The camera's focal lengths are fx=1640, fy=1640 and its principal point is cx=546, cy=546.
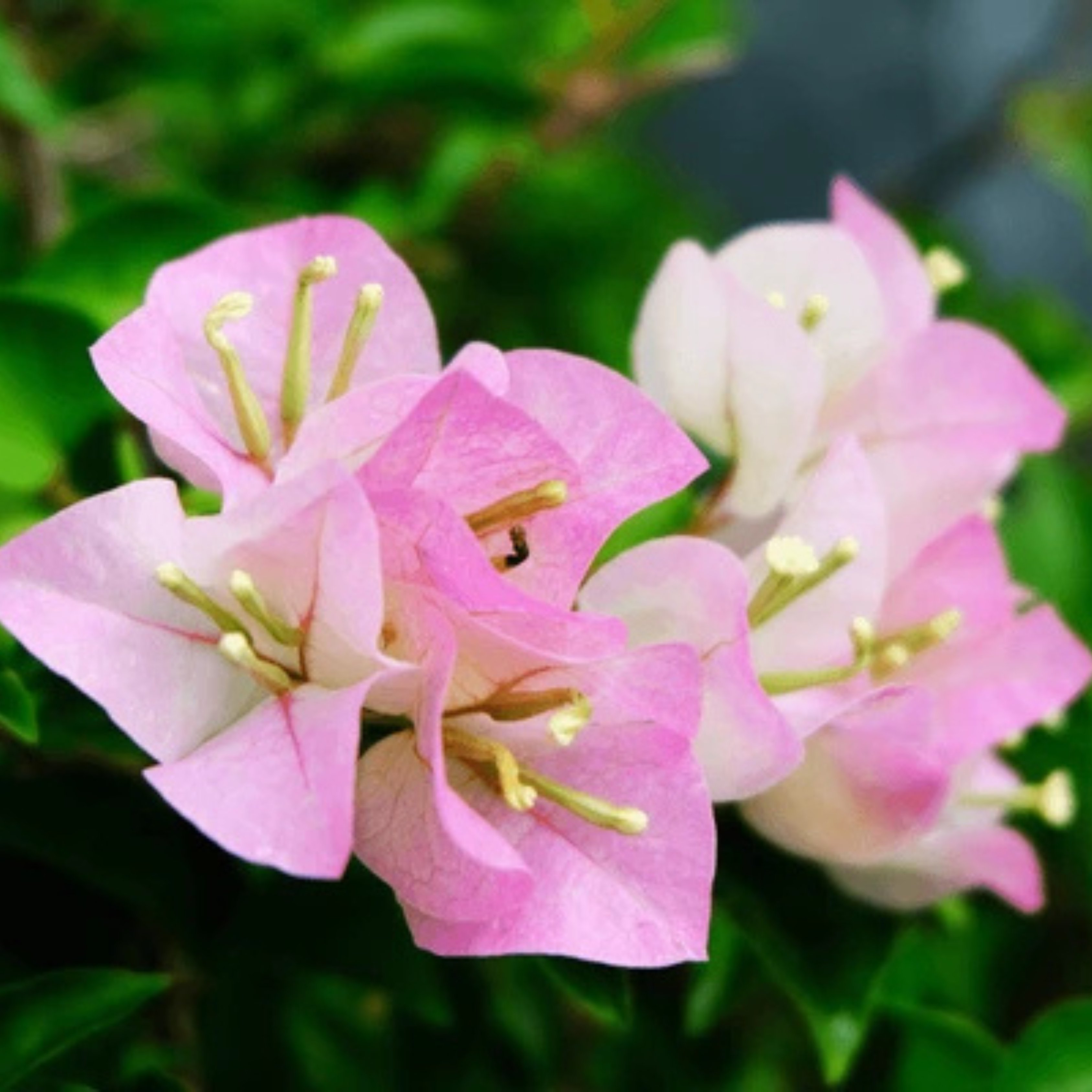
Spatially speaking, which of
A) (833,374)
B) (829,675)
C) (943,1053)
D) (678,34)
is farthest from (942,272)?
(678,34)

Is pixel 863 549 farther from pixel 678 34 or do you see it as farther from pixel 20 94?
pixel 678 34

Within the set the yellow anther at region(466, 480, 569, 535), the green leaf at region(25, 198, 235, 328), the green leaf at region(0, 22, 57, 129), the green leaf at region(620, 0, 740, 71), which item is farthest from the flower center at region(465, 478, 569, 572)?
the green leaf at region(620, 0, 740, 71)

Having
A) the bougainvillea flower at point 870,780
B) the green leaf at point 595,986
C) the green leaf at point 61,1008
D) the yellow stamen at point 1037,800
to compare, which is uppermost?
the bougainvillea flower at point 870,780

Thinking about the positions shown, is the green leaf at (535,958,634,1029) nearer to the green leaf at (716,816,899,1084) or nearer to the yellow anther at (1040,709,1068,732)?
the green leaf at (716,816,899,1084)

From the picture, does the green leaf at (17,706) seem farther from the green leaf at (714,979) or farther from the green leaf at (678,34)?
the green leaf at (678,34)

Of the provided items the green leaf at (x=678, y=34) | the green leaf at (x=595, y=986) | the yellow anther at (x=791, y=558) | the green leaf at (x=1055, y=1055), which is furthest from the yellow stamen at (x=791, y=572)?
the green leaf at (x=678, y=34)

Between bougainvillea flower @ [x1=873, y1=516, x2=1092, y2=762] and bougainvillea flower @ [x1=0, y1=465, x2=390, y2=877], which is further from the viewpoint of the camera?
bougainvillea flower @ [x1=873, y1=516, x2=1092, y2=762]

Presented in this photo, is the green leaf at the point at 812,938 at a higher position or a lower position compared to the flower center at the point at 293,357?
lower
